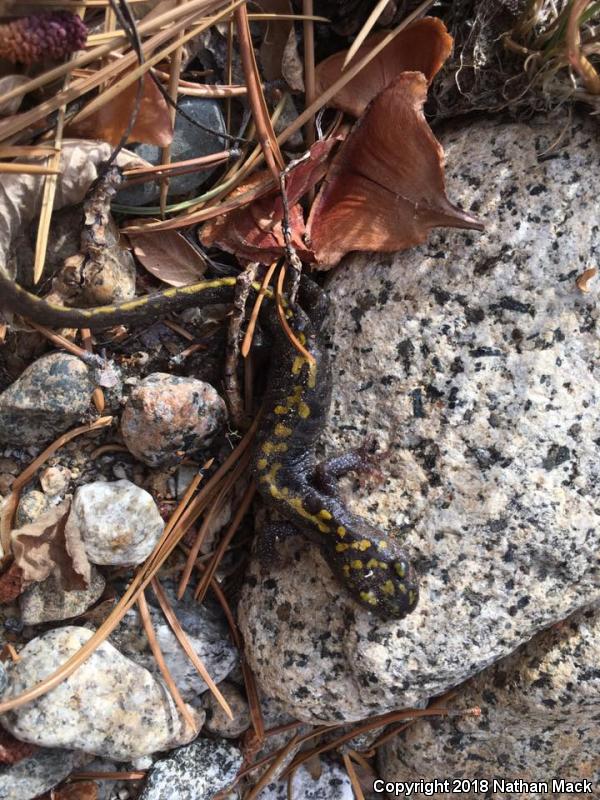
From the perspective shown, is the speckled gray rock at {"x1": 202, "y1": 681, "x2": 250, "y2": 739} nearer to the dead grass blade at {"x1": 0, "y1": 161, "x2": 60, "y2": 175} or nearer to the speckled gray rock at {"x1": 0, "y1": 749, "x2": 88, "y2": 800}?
the speckled gray rock at {"x1": 0, "y1": 749, "x2": 88, "y2": 800}

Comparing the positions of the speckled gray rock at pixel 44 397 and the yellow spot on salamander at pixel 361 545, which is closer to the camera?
the speckled gray rock at pixel 44 397

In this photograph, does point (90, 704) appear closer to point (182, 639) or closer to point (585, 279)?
point (182, 639)

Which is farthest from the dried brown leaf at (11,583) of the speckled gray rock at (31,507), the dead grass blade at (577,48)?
the dead grass blade at (577,48)

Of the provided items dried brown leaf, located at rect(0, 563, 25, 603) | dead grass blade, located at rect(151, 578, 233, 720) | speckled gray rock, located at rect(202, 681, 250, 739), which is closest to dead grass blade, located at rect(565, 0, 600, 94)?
dead grass blade, located at rect(151, 578, 233, 720)

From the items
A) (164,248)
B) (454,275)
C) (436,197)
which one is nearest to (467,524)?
(454,275)

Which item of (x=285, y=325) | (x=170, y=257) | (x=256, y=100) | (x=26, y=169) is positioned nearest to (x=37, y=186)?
(x=26, y=169)

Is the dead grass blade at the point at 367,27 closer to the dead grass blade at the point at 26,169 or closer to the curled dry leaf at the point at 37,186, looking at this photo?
the curled dry leaf at the point at 37,186

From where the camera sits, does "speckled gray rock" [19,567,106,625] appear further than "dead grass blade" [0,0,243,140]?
Yes
